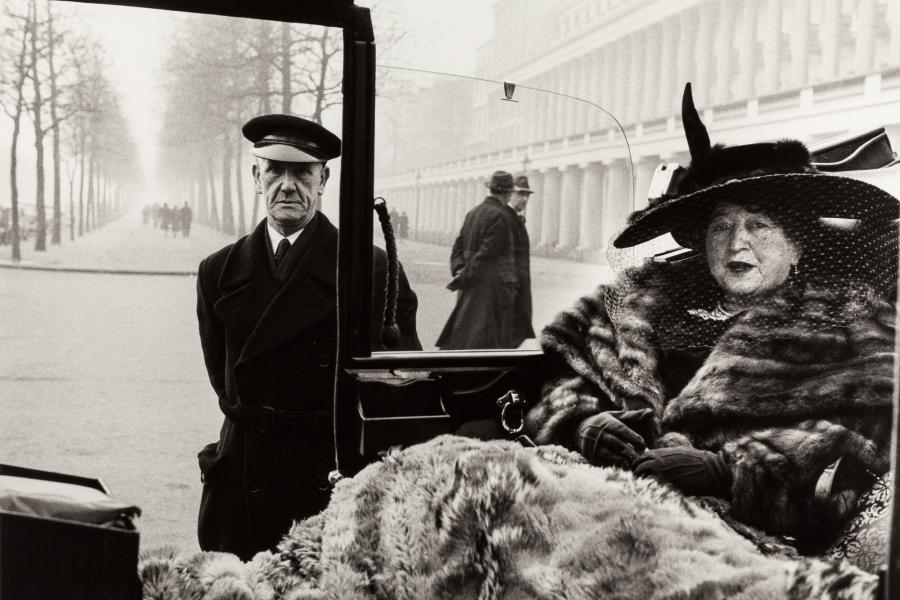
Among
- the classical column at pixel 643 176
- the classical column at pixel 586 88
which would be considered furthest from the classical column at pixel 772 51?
the classical column at pixel 586 88

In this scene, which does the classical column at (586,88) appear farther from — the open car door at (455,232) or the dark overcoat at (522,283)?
the dark overcoat at (522,283)

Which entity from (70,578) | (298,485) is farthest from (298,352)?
(70,578)

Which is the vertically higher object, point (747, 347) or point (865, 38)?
point (865, 38)

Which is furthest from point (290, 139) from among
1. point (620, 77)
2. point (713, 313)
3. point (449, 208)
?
point (713, 313)

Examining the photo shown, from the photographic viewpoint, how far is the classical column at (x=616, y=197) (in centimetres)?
251

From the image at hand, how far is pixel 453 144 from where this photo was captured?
2.56 meters

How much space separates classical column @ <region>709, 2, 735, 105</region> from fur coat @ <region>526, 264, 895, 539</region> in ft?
1.84

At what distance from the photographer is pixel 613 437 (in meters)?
2.06

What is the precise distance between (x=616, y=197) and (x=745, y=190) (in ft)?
1.74

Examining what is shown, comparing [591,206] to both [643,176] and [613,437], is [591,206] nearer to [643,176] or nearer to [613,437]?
[643,176]

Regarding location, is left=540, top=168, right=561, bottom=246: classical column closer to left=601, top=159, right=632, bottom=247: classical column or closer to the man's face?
left=601, top=159, right=632, bottom=247: classical column

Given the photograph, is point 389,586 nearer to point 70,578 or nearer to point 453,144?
point 70,578

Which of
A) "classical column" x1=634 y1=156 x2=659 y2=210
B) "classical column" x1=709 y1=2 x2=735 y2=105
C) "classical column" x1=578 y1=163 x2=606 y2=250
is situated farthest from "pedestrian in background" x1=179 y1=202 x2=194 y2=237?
"classical column" x1=709 y1=2 x2=735 y2=105

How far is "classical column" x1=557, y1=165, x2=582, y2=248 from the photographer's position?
2.66m
